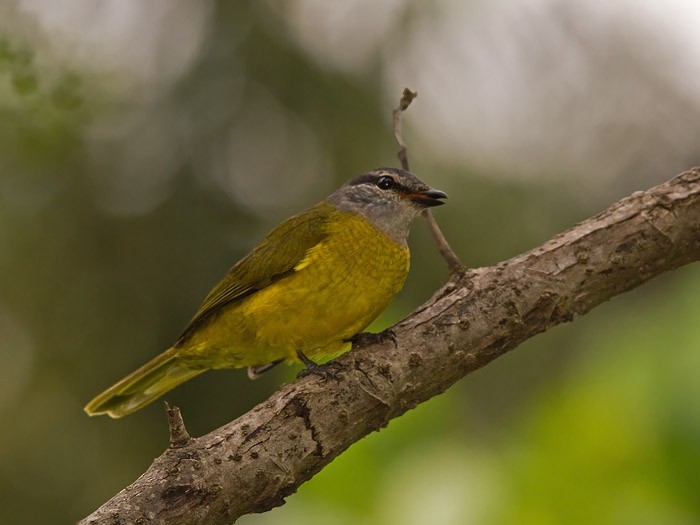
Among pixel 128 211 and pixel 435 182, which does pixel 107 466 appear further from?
pixel 435 182

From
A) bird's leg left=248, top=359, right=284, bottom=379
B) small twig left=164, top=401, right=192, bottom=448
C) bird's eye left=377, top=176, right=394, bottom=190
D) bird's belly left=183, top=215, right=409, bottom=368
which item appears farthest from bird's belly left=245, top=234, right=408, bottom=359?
small twig left=164, top=401, right=192, bottom=448

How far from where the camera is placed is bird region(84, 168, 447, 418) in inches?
155

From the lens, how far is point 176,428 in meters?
2.62

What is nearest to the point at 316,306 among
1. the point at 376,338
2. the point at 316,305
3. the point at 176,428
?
the point at 316,305

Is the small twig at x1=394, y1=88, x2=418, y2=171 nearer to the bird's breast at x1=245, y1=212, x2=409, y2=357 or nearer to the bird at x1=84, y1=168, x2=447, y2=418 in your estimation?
the bird at x1=84, y1=168, x2=447, y2=418

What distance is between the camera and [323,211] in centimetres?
452

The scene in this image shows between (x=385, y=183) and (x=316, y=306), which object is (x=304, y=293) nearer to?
(x=316, y=306)

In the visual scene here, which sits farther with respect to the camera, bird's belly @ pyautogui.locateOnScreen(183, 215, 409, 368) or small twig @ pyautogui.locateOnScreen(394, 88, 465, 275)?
bird's belly @ pyautogui.locateOnScreen(183, 215, 409, 368)

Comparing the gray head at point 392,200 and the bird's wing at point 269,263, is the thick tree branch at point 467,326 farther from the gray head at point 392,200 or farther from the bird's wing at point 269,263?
the gray head at point 392,200

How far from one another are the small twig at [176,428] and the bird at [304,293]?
3.37ft

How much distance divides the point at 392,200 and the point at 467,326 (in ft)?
5.04

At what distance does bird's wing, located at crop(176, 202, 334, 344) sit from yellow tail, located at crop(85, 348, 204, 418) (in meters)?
0.22

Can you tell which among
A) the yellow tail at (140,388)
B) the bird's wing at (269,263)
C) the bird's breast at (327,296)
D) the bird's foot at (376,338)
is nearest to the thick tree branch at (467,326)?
the bird's foot at (376,338)

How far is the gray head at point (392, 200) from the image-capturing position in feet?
14.8
